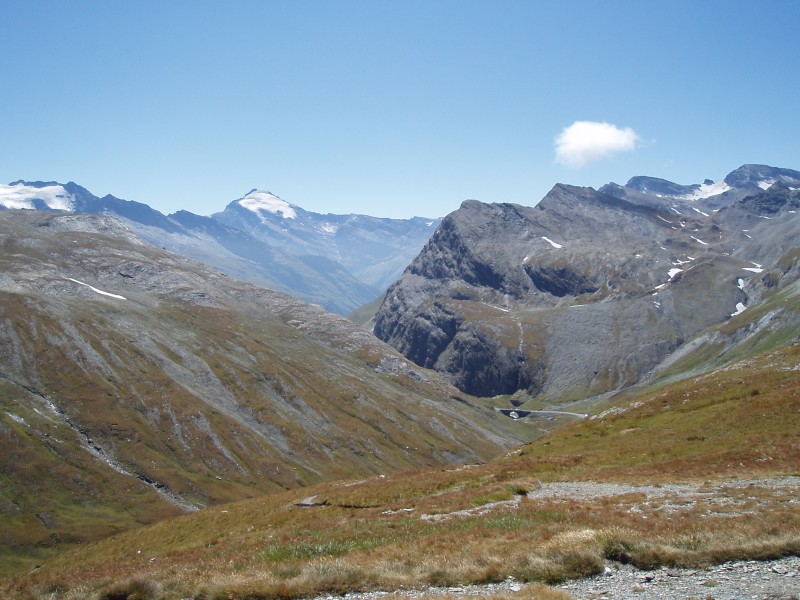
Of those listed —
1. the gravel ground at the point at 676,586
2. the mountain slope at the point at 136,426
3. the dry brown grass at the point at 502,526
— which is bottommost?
the mountain slope at the point at 136,426

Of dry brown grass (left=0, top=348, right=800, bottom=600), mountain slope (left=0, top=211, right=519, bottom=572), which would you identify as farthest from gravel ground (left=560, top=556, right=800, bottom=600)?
mountain slope (left=0, top=211, right=519, bottom=572)

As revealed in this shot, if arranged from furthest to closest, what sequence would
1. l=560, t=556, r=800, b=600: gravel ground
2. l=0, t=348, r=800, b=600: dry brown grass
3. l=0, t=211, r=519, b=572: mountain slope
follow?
l=0, t=211, r=519, b=572: mountain slope
l=0, t=348, r=800, b=600: dry brown grass
l=560, t=556, r=800, b=600: gravel ground

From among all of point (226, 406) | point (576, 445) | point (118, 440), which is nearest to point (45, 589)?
point (576, 445)

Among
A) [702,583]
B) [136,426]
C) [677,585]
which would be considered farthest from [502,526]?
[136,426]

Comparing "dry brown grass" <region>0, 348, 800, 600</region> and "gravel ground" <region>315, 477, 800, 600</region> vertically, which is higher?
"gravel ground" <region>315, 477, 800, 600</region>

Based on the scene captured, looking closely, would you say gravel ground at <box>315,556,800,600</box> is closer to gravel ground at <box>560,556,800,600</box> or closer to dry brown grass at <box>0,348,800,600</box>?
gravel ground at <box>560,556,800,600</box>

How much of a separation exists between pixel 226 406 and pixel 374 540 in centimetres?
15076

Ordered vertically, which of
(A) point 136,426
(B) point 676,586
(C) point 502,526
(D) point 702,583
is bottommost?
(A) point 136,426

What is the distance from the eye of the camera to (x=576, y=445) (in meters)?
53.5

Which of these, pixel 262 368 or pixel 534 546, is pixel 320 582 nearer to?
pixel 534 546

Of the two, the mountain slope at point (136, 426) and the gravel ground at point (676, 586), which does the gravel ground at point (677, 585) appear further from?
the mountain slope at point (136, 426)

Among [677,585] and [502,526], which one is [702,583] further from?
[502,526]

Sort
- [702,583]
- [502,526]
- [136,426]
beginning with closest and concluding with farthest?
[702,583] < [502,526] < [136,426]

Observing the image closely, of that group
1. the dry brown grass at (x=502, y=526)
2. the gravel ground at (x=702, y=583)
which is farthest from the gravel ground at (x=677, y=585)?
the dry brown grass at (x=502, y=526)
